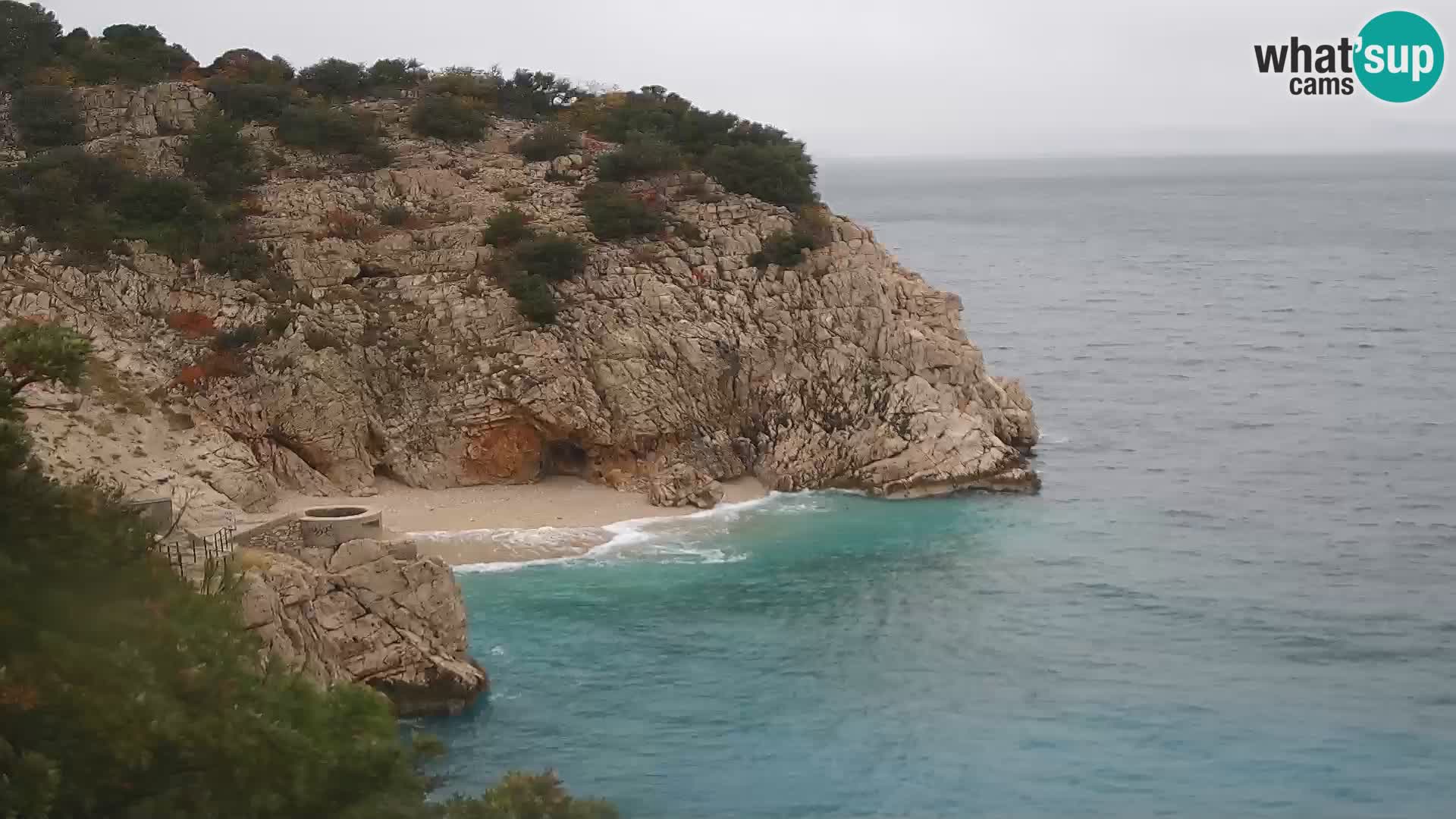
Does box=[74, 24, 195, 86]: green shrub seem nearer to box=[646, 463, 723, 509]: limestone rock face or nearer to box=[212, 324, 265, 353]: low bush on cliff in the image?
box=[212, 324, 265, 353]: low bush on cliff

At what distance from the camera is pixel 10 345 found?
14.1m

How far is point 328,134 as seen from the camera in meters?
49.5

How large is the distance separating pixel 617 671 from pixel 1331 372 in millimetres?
44934

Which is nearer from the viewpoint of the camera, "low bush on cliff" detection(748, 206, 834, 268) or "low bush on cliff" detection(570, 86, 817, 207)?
"low bush on cliff" detection(748, 206, 834, 268)

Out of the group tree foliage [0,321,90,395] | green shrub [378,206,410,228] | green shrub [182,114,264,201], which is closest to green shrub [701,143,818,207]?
green shrub [378,206,410,228]

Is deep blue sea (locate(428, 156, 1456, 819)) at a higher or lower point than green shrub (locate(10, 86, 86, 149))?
lower

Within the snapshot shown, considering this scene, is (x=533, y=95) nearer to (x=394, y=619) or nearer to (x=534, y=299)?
(x=534, y=299)

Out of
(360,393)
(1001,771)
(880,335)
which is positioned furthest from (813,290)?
(1001,771)

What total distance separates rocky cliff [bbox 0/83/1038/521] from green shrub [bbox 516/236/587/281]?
605 millimetres

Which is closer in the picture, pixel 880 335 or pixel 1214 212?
pixel 880 335

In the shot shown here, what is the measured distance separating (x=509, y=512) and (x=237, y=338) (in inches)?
396

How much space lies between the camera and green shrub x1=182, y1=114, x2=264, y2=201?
46.9 metres

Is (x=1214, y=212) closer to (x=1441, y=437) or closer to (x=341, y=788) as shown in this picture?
(x=1441, y=437)

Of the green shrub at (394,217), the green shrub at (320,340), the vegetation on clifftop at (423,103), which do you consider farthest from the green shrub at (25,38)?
the green shrub at (320,340)
